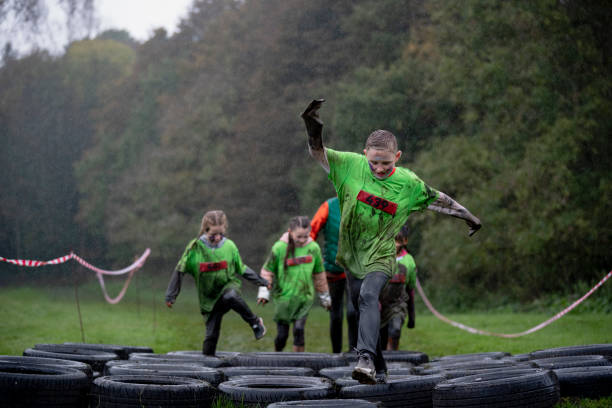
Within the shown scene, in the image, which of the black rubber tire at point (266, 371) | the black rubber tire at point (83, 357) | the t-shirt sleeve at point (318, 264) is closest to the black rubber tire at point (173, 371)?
the black rubber tire at point (266, 371)

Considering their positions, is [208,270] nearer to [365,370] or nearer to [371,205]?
[371,205]

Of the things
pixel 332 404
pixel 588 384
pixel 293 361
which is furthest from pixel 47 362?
pixel 588 384

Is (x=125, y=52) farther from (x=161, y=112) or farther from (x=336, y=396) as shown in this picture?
(x=336, y=396)

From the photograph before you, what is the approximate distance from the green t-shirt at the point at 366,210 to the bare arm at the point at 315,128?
138 mm

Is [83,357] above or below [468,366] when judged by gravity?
above

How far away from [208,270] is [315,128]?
13.0 feet

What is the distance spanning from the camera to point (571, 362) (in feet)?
24.4

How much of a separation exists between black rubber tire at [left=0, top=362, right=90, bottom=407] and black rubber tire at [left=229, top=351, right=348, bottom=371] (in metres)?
2.64

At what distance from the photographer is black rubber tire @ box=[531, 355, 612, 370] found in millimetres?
7340

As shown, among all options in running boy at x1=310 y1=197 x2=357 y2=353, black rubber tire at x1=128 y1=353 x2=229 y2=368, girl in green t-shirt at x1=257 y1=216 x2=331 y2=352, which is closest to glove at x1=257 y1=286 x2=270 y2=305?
girl in green t-shirt at x1=257 y1=216 x2=331 y2=352

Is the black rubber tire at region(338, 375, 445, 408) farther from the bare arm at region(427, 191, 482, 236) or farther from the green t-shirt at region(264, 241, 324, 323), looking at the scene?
the green t-shirt at region(264, 241, 324, 323)

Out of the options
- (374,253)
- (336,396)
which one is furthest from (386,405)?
(374,253)

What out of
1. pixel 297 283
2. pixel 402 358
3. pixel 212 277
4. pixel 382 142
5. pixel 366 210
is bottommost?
pixel 402 358

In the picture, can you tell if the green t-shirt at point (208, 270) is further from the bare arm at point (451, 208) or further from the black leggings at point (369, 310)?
the bare arm at point (451, 208)
